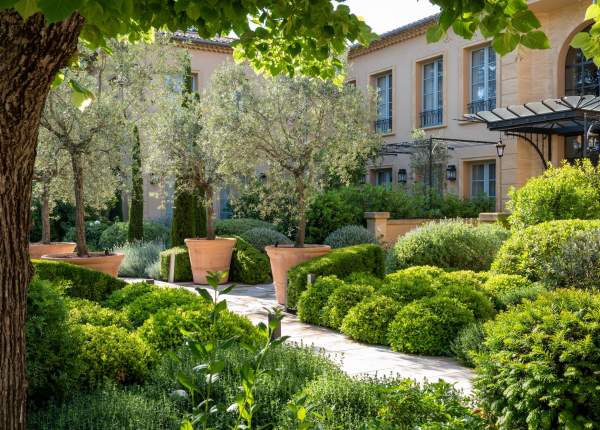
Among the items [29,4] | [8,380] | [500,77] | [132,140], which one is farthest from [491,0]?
[500,77]

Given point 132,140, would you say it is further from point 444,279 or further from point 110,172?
point 444,279

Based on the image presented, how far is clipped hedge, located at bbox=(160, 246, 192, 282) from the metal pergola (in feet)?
26.1

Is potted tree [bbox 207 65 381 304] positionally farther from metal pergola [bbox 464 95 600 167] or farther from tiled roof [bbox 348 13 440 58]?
tiled roof [bbox 348 13 440 58]

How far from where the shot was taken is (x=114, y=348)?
452 cm

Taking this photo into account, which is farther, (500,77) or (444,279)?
(500,77)

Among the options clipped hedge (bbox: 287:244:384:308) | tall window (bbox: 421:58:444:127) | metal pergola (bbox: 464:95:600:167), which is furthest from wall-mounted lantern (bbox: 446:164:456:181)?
clipped hedge (bbox: 287:244:384:308)

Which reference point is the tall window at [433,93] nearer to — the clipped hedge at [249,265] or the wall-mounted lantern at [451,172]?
the wall-mounted lantern at [451,172]

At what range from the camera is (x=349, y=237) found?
1386 centimetres

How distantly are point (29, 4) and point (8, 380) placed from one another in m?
1.58

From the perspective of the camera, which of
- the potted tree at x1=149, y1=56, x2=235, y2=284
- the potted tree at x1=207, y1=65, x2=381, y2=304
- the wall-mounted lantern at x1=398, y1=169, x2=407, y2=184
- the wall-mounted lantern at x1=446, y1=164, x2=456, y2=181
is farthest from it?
the wall-mounted lantern at x1=398, y1=169, x2=407, y2=184

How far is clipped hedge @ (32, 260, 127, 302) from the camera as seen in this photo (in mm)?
7812

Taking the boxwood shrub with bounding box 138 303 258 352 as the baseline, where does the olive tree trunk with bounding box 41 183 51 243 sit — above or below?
above

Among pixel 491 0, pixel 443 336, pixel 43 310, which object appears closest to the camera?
pixel 491 0

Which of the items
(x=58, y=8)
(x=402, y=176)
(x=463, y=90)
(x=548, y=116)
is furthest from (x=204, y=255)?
(x=58, y=8)
